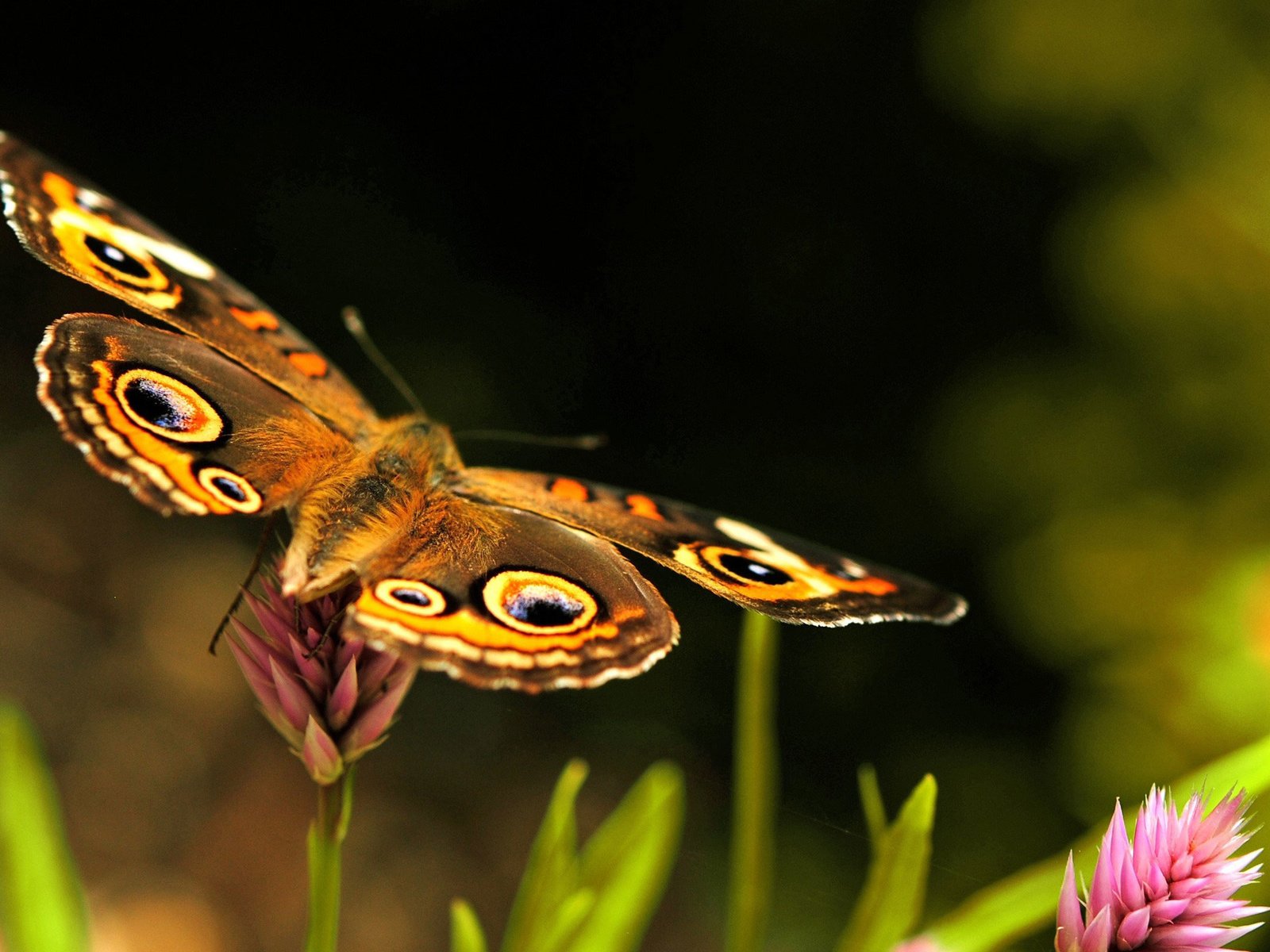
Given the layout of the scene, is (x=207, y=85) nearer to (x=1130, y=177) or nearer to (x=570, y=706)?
(x=570, y=706)

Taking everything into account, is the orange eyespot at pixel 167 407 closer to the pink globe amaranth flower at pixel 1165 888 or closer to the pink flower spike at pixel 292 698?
the pink flower spike at pixel 292 698

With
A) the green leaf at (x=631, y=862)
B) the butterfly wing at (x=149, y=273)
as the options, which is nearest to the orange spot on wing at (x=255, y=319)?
the butterfly wing at (x=149, y=273)

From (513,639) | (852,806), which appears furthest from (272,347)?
(852,806)

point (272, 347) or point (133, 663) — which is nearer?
point (272, 347)

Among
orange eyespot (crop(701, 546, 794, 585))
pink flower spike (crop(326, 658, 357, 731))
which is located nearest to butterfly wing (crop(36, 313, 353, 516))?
pink flower spike (crop(326, 658, 357, 731))

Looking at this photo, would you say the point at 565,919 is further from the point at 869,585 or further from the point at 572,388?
the point at 572,388

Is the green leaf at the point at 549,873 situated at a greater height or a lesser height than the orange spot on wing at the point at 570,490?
lesser
